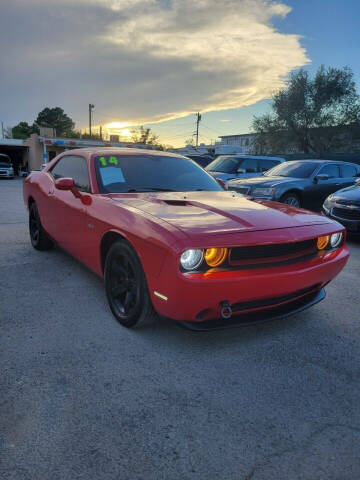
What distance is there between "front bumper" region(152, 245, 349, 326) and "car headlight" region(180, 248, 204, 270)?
63 mm

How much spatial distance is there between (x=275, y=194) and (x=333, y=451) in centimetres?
652

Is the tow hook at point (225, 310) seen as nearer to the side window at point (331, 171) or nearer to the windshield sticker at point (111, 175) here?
the windshield sticker at point (111, 175)

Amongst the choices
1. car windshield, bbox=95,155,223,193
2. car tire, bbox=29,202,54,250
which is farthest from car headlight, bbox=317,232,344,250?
car tire, bbox=29,202,54,250

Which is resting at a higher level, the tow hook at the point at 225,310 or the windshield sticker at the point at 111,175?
the windshield sticker at the point at 111,175

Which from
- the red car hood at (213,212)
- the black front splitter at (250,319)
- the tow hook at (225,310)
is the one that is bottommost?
the black front splitter at (250,319)

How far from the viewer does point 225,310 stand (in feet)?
7.32

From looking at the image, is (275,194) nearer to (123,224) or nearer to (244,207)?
(244,207)

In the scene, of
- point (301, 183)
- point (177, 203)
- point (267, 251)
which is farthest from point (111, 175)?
point (301, 183)

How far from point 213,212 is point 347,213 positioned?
4554 mm

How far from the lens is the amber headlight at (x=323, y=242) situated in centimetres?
277

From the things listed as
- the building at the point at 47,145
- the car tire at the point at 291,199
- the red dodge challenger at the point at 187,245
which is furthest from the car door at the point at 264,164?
the building at the point at 47,145

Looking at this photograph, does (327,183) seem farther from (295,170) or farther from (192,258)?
(192,258)

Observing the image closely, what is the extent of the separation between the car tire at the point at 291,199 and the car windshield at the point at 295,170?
30.0 inches

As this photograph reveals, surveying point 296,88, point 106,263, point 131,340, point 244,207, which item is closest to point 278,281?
point 244,207
